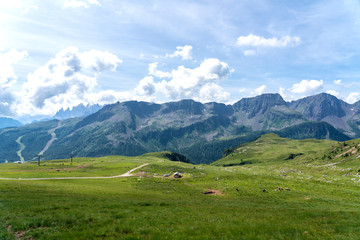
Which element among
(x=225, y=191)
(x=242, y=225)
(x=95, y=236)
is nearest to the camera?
(x=95, y=236)

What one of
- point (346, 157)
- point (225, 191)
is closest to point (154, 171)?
point (225, 191)

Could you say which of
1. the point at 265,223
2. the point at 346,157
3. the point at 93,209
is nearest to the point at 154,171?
the point at 93,209

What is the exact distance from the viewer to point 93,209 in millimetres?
27109

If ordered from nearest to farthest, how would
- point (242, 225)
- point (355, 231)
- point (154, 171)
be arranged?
point (355, 231) < point (242, 225) < point (154, 171)

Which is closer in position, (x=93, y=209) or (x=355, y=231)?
(x=355, y=231)

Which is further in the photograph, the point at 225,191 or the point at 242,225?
the point at 225,191

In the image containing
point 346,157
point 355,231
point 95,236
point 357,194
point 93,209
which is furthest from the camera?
point 346,157

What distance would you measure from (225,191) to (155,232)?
4316 centimetres

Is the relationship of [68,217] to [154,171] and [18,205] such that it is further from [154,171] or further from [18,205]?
[154,171]

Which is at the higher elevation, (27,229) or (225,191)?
(27,229)

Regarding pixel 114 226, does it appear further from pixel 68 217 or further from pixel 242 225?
pixel 242 225

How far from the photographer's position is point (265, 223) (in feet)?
78.1

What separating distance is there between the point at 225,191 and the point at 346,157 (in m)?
125

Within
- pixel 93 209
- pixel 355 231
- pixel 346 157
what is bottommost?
pixel 346 157
